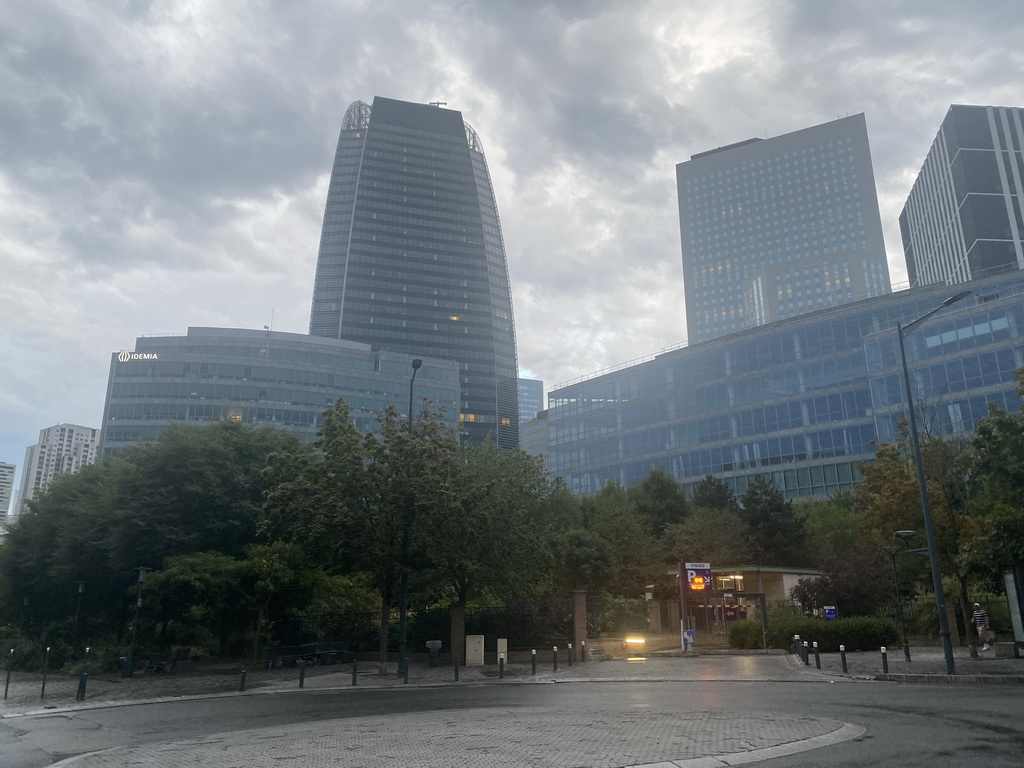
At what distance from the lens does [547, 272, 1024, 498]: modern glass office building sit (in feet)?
226

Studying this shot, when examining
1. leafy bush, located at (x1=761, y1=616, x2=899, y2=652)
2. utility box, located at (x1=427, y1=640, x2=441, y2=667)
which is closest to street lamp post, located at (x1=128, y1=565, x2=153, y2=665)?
utility box, located at (x1=427, y1=640, x2=441, y2=667)

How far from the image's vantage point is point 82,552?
123 feet

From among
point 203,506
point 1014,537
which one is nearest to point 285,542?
point 203,506

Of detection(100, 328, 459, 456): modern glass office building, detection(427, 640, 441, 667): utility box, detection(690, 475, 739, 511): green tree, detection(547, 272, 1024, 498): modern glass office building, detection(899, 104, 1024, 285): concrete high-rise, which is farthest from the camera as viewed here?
detection(899, 104, 1024, 285): concrete high-rise

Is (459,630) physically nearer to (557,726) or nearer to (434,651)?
(434,651)

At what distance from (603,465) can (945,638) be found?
263 ft

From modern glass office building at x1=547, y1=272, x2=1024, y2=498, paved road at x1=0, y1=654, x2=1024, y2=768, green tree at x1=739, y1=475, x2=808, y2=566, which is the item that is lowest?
paved road at x1=0, y1=654, x2=1024, y2=768

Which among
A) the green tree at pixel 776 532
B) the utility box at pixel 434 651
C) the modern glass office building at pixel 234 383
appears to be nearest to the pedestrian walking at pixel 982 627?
the utility box at pixel 434 651

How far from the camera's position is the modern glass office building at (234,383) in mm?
104062

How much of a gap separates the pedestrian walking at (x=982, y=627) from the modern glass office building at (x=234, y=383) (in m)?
73.8

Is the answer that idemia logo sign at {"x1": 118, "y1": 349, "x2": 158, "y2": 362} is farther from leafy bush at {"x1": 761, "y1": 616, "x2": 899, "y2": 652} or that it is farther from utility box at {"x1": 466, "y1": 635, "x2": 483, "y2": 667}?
leafy bush at {"x1": 761, "y1": 616, "x2": 899, "y2": 652}

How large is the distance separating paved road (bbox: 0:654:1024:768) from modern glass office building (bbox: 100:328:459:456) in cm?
8001

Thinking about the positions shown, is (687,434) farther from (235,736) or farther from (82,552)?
(235,736)

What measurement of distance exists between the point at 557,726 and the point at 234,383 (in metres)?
102
